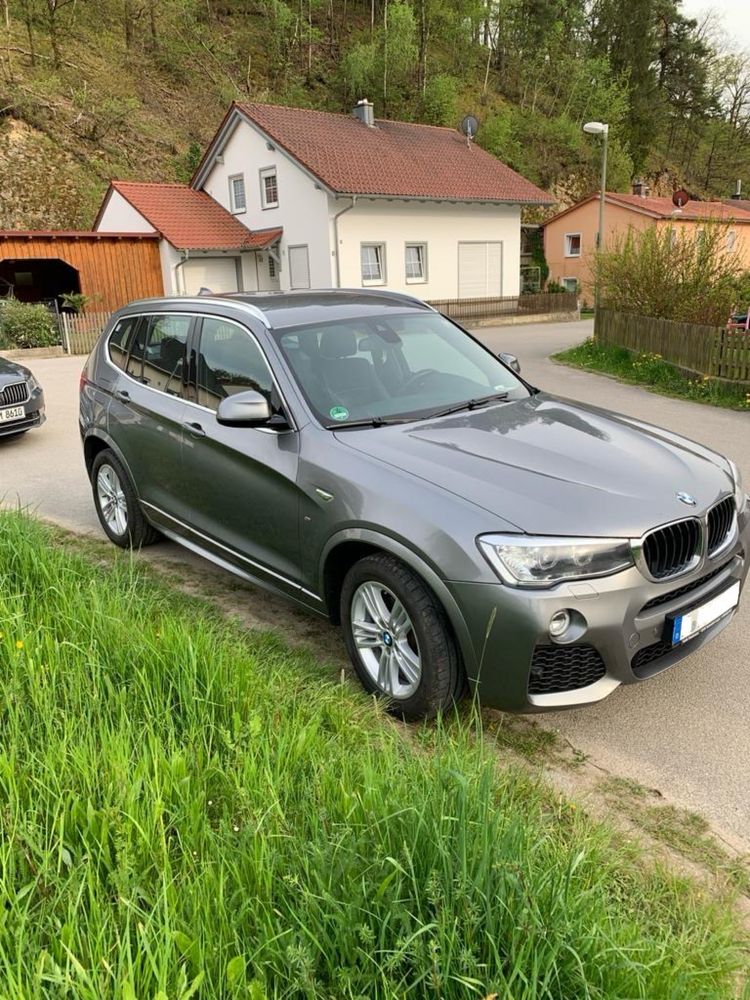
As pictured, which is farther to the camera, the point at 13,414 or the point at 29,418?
the point at 29,418

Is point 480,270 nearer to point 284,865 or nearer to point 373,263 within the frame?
point 373,263

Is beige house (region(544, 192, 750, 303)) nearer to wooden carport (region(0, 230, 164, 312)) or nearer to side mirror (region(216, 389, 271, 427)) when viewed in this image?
wooden carport (region(0, 230, 164, 312))

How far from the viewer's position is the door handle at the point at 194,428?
180 inches

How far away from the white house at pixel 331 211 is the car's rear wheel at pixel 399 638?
25.4 metres

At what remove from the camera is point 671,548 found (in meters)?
3.28

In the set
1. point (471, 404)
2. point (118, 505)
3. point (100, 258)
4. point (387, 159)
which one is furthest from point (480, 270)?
point (471, 404)

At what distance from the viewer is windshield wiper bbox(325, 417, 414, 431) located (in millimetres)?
3910

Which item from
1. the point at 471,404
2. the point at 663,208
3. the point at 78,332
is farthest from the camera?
the point at 663,208

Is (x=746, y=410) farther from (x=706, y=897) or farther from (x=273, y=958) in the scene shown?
(x=273, y=958)

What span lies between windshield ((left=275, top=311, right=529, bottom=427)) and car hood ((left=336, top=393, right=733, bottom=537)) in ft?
0.77

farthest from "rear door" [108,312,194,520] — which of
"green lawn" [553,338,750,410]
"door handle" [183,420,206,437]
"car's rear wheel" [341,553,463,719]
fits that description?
"green lawn" [553,338,750,410]

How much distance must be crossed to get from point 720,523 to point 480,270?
3038cm

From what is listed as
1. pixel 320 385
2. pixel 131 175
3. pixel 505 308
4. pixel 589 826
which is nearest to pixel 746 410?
pixel 320 385

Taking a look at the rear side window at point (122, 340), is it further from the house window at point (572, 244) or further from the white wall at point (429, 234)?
the house window at point (572, 244)
